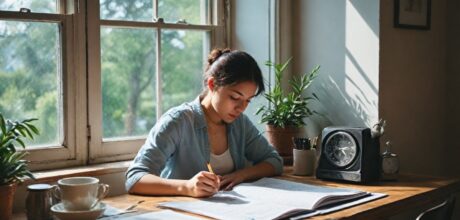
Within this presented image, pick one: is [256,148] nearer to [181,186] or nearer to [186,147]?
[186,147]

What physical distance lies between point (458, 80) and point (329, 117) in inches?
28.3

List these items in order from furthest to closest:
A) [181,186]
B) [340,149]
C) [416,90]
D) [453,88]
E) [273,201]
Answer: [453,88]
[416,90]
[340,149]
[181,186]
[273,201]

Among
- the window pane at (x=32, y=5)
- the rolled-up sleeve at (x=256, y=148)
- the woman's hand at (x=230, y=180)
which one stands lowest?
the woman's hand at (x=230, y=180)

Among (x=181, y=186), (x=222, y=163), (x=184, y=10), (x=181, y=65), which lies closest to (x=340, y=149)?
(x=222, y=163)

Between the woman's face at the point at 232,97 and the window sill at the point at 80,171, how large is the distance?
1.44ft

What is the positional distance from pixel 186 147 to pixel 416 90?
1.23 m

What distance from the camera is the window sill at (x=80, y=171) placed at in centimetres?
196

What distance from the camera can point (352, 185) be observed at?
2.15 m

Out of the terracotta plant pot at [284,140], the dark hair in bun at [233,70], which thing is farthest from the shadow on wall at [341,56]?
the dark hair in bun at [233,70]

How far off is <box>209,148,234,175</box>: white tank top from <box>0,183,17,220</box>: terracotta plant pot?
81 cm

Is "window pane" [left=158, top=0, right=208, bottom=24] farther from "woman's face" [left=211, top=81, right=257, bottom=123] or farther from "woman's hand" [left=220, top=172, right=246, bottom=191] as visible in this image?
"woman's hand" [left=220, top=172, right=246, bottom=191]

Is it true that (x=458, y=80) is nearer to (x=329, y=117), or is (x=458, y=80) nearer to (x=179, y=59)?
(x=329, y=117)

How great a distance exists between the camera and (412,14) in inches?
105

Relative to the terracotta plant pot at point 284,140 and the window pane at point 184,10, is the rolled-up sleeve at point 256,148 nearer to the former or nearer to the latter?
the terracotta plant pot at point 284,140
